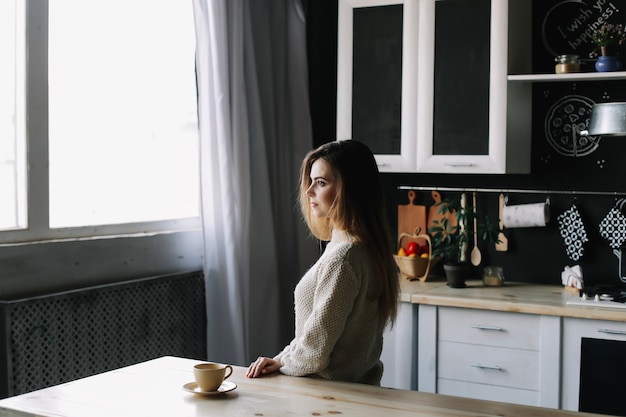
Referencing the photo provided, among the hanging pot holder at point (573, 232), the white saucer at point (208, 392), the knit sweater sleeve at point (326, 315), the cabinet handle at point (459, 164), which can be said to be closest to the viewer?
the white saucer at point (208, 392)

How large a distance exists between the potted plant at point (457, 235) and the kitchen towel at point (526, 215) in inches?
2.5

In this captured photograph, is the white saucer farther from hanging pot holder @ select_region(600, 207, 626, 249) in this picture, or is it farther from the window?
hanging pot holder @ select_region(600, 207, 626, 249)

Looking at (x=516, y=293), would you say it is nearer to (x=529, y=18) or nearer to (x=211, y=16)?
(x=529, y=18)

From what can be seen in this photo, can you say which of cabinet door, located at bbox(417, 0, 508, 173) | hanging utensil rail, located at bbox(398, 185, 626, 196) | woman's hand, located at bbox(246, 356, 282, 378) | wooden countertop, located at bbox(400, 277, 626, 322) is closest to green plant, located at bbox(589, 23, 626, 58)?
cabinet door, located at bbox(417, 0, 508, 173)

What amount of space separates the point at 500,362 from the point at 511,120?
1.02 metres

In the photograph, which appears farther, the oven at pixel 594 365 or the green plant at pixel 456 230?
the green plant at pixel 456 230

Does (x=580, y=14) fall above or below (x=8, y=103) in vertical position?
above

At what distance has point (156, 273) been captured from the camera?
11.5ft

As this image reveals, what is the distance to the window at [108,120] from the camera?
2.96 metres

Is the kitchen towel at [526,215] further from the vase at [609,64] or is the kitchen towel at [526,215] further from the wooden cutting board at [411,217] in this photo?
the vase at [609,64]

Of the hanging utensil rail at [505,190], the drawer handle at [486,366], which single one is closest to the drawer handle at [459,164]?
the hanging utensil rail at [505,190]

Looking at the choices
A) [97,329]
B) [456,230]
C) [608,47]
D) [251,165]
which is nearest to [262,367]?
[97,329]

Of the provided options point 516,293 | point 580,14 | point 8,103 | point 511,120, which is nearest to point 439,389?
point 516,293

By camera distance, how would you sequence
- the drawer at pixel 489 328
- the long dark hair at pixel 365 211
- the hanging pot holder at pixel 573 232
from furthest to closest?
1. the hanging pot holder at pixel 573 232
2. the drawer at pixel 489 328
3. the long dark hair at pixel 365 211
